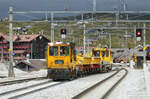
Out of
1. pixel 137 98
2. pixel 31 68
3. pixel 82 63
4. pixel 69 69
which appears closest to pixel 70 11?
pixel 82 63

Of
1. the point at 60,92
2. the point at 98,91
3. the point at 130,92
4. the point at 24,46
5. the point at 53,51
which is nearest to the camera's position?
the point at 60,92

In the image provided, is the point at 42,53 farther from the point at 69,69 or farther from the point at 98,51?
the point at 69,69

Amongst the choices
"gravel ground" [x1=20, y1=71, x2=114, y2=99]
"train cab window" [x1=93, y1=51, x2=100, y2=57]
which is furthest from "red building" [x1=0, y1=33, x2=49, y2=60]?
"gravel ground" [x1=20, y1=71, x2=114, y2=99]

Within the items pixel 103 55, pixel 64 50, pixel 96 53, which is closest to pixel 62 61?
pixel 64 50

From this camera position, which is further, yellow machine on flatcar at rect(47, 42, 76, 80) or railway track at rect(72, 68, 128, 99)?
yellow machine on flatcar at rect(47, 42, 76, 80)

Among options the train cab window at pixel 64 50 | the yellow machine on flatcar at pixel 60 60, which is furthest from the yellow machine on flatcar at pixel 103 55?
the train cab window at pixel 64 50

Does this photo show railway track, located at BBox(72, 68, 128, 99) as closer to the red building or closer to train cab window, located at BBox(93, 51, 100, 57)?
train cab window, located at BBox(93, 51, 100, 57)

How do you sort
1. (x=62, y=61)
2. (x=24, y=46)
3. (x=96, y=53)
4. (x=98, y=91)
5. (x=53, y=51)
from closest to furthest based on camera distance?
(x=98, y=91) → (x=62, y=61) → (x=53, y=51) → (x=96, y=53) → (x=24, y=46)

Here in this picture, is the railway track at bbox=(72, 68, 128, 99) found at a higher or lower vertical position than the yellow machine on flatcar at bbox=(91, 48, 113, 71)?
lower

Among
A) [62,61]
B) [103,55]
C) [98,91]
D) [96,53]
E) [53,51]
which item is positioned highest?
[53,51]

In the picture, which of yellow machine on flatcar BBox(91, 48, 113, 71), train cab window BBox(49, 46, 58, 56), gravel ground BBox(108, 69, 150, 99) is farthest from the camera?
yellow machine on flatcar BBox(91, 48, 113, 71)

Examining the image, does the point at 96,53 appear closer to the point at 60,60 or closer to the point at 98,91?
the point at 60,60

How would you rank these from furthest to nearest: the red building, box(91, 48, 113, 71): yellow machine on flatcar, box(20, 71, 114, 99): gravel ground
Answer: the red building < box(91, 48, 113, 71): yellow machine on flatcar < box(20, 71, 114, 99): gravel ground

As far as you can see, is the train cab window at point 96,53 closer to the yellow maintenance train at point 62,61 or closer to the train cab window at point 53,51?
the yellow maintenance train at point 62,61
